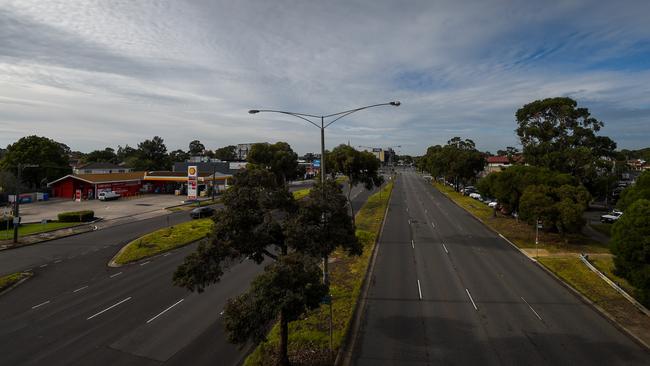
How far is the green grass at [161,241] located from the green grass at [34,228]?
1145cm

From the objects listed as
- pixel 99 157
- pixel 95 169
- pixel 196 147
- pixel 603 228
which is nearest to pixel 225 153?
pixel 196 147

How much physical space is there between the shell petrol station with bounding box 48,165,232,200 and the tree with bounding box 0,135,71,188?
3568 millimetres

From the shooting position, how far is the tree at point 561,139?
49156 mm

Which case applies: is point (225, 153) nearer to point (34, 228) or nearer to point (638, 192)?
point (34, 228)

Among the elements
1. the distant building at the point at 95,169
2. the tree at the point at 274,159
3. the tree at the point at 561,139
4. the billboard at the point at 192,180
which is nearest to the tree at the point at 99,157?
the distant building at the point at 95,169

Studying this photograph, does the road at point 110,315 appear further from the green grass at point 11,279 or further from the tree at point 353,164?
the tree at point 353,164

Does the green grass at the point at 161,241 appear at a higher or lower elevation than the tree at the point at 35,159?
lower

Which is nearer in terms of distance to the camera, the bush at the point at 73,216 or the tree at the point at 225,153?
the bush at the point at 73,216

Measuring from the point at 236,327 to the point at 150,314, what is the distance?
10.0 metres

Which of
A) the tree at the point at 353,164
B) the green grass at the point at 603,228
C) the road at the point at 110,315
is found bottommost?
the road at the point at 110,315

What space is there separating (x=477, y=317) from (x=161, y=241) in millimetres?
26249

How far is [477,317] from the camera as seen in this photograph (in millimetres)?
18156

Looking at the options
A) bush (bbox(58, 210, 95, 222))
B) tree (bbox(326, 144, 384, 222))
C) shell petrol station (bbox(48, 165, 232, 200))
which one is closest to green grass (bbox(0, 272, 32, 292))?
bush (bbox(58, 210, 95, 222))

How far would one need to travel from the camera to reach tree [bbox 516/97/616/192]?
4916cm
